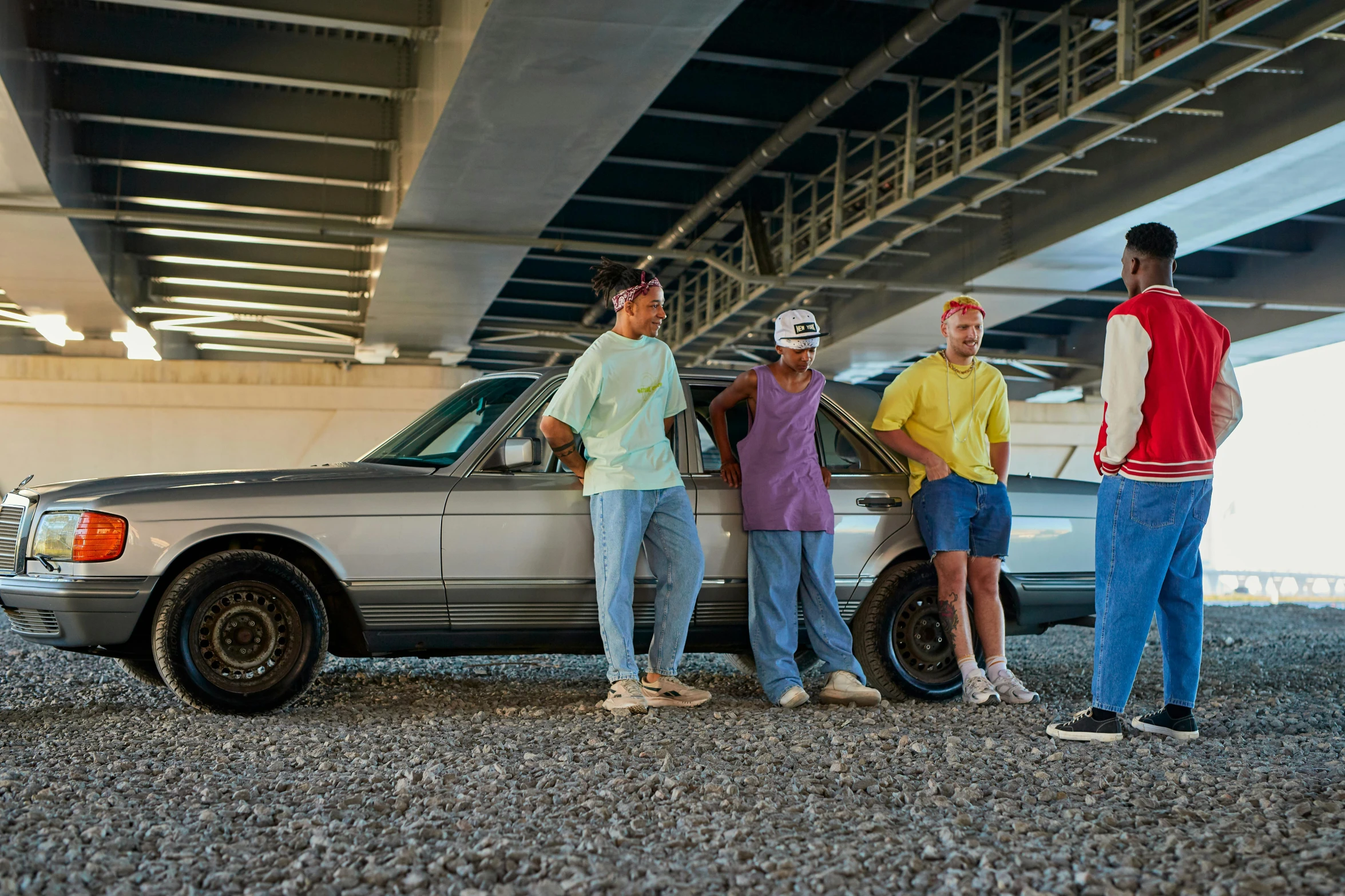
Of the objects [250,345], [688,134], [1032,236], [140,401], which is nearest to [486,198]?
[688,134]

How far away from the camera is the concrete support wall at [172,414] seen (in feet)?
62.2

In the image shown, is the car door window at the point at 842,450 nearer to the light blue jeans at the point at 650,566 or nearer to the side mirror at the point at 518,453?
the light blue jeans at the point at 650,566

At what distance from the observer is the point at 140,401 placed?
19.1 metres

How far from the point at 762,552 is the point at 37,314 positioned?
16.4 metres

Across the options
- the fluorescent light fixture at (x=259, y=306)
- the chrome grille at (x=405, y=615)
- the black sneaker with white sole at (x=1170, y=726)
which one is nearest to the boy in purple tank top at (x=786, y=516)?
the black sneaker with white sole at (x=1170, y=726)

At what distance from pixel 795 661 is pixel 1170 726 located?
1.91m

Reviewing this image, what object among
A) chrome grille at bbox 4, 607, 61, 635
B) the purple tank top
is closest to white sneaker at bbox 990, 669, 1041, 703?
the purple tank top

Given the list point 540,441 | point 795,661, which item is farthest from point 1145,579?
point 540,441

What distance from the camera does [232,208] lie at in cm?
1443

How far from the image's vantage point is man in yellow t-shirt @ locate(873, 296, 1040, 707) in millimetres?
5820

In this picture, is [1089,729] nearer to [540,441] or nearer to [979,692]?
[979,692]

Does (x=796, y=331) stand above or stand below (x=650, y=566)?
above

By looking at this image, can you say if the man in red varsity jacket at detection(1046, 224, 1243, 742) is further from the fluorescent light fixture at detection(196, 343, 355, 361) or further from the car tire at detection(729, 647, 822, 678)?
the fluorescent light fixture at detection(196, 343, 355, 361)

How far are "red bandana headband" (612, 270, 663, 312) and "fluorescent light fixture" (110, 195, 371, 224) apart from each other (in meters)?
9.33
